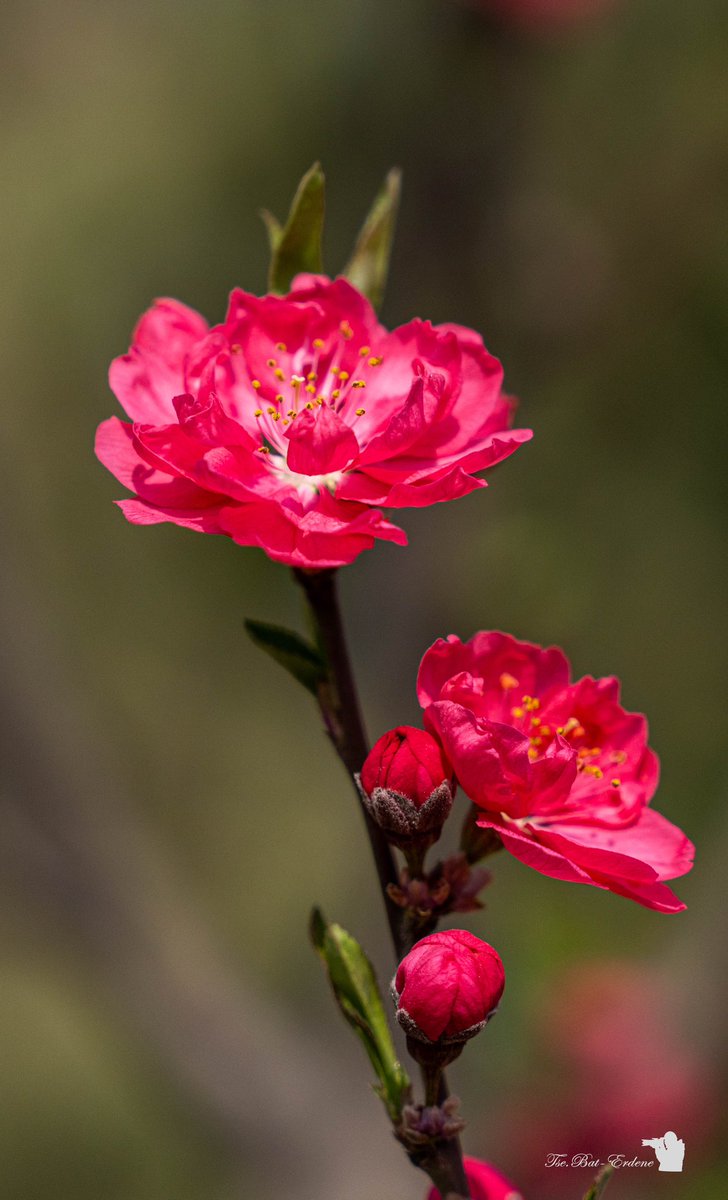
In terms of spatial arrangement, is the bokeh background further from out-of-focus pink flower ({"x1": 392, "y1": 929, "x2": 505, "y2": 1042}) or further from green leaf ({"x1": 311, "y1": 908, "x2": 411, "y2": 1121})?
out-of-focus pink flower ({"x1": 392, "y1": 929, "x2": 505, "y2": 1042})

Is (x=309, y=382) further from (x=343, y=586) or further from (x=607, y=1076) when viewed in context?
(x=343, y=586)

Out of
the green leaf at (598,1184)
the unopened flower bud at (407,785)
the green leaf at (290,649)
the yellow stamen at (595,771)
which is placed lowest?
the green leaf at (598,1184)

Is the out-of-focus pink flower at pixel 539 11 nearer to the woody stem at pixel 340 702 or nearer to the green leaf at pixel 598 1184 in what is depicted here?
the woody stem at pixel 340 702

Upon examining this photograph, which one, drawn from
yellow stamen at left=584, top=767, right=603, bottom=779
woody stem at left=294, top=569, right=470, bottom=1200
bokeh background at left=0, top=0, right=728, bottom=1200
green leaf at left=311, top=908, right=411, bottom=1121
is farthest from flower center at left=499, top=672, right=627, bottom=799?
bokeh background at left=0, top=0, right=728, bottom=1200

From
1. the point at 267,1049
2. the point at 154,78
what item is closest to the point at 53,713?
the point at 267,1049

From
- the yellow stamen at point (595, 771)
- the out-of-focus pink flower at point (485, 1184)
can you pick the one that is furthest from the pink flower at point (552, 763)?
the out-of-focus pink flower at point (485, 1184)

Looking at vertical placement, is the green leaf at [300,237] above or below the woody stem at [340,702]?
above
